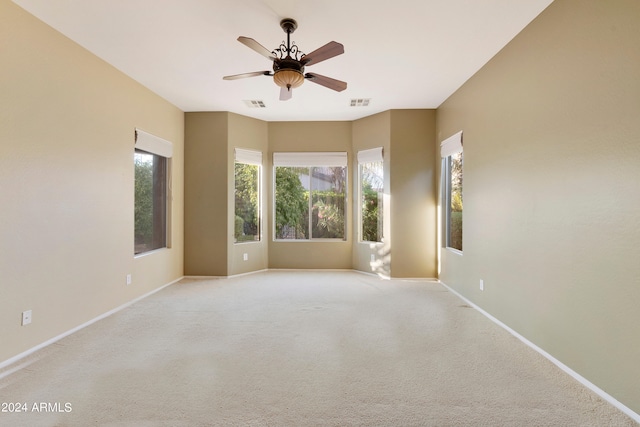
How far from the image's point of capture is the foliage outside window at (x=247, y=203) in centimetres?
549

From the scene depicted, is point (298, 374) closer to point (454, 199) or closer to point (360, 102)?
point (454, 199)

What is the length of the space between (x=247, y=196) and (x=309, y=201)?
118 centimetres

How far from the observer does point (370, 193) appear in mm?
5617

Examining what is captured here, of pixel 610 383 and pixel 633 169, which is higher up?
pixel 633 169

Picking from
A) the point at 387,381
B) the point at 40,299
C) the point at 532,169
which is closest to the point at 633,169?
the point at 532,169

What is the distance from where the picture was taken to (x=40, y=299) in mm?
2650

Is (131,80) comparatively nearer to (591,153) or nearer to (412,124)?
(412,124)

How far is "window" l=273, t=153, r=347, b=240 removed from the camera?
19.3ft

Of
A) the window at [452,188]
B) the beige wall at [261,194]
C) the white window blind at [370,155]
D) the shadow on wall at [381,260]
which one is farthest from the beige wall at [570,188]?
the beige wall at [261,194]

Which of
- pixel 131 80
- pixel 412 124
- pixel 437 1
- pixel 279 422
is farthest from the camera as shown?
pixel 412 124

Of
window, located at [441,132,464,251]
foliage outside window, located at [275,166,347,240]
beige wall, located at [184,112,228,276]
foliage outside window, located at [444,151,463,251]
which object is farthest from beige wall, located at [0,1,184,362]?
foliage outside window, located at [444,151,463,251]

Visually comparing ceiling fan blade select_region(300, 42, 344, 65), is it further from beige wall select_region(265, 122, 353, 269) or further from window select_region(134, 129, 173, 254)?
beige wall select_region(265, 122, 353, 269)

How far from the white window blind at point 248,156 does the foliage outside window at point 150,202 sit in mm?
1169

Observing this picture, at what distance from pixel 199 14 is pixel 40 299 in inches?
111
